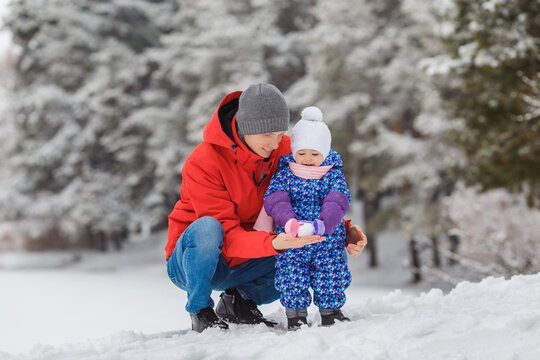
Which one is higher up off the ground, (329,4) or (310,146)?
(329,4)

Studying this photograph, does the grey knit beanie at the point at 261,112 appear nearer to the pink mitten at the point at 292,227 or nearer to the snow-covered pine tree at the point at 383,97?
the pink mitten at the point at 292,227

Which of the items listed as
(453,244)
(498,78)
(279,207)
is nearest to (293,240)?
(279,207)

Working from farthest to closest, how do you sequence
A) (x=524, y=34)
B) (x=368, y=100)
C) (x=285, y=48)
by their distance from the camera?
(x=285, y=48)
(x=368, y=100)
(x=524, y=34)

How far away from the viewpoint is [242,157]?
255cm

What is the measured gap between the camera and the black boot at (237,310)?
2742 millimetres

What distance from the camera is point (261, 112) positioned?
7.94ft

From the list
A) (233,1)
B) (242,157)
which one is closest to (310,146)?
(242,157)

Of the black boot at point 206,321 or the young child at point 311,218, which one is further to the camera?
the black boot at point 206,321

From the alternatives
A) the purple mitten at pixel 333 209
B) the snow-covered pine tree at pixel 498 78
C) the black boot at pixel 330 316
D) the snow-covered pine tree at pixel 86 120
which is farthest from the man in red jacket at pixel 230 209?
the snow-covered pine tree at pixel 86 120

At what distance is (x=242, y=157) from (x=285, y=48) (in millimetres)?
10813

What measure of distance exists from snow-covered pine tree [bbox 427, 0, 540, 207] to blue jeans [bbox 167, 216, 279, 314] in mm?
5125

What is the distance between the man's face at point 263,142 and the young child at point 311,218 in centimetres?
10

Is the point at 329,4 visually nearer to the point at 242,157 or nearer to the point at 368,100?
the point at 368,100

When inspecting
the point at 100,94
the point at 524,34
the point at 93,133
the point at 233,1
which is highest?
the point at 233,1
